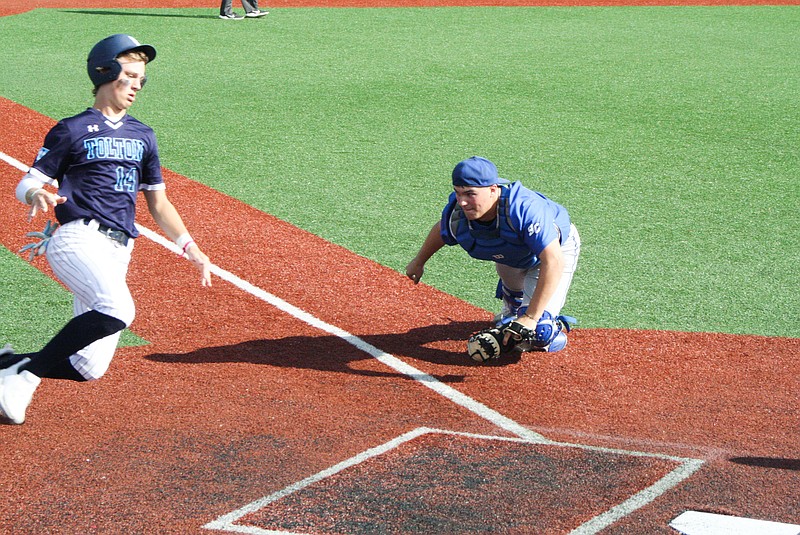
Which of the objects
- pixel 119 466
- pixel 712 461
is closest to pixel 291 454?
pixel 119 466

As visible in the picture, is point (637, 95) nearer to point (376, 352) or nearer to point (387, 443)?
point (376, 352)

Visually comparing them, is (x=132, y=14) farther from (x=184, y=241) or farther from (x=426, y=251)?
(x=184, y=241)

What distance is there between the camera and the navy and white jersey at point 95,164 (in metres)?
4.37

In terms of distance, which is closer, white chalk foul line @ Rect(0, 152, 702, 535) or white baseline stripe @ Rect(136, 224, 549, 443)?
white chalk foul line @ Rect(0, 152, 702, 535)

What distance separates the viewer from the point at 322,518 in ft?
12.5

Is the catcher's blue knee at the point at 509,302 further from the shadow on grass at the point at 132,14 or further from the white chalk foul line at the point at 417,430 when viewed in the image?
the shadow on grass at the point at 132,14

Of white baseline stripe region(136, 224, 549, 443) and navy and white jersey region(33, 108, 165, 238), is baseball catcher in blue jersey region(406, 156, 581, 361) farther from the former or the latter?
navy and white jersey region(33, 108, 165, 238)

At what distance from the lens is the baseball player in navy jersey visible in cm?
438

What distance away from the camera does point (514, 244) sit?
17.6 feet

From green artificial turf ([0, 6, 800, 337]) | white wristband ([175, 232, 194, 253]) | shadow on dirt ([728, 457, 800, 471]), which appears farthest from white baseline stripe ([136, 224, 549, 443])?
white wristband ([175, 232, 194, 253])

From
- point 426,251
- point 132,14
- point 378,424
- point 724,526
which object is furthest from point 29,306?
point 132,14

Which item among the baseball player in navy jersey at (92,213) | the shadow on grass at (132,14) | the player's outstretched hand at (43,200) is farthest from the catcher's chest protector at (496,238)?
the shadow on grass at (132,14)

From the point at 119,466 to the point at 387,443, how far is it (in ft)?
3.83

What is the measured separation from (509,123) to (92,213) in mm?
7298
